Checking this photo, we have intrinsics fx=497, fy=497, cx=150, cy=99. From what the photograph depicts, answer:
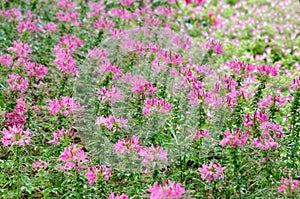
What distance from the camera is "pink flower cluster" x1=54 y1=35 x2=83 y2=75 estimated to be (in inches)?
132

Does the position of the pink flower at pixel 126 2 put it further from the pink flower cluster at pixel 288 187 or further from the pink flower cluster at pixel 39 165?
the pink flower cluster at pixel 288 187

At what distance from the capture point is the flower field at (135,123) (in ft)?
9.09

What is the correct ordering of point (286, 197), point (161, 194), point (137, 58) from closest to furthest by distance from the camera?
1. point (161, 194)
2. point (286, 197)
3. point (137, 58)

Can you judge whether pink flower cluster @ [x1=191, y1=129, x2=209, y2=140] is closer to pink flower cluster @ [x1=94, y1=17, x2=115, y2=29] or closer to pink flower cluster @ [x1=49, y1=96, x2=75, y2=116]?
pink flower cluster @ [x1=49, y1=96, x2=75, y2=116]

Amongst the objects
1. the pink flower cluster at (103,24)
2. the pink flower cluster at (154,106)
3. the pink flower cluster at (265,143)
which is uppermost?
the pink flower cluster at (103,24)

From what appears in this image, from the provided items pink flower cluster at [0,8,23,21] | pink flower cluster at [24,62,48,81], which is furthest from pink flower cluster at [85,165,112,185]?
pink flower cluster at [0,8,23,21]

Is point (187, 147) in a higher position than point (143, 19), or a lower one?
lower

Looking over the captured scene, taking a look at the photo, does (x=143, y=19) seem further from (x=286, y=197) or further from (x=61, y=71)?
(x=286, y=197)

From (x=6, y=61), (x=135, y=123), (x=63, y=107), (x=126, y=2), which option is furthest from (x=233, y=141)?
(x=126, y=2)

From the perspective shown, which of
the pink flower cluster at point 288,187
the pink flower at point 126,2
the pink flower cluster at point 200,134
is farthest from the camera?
the pink flower at point 126,2

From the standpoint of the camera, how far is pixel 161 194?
230cm

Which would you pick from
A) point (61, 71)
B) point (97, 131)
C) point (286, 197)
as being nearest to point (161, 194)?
point (286, 197)

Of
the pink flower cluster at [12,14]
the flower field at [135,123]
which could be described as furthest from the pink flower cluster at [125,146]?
the pink flower cluster at [12,14]

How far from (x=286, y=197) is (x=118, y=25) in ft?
8.97
